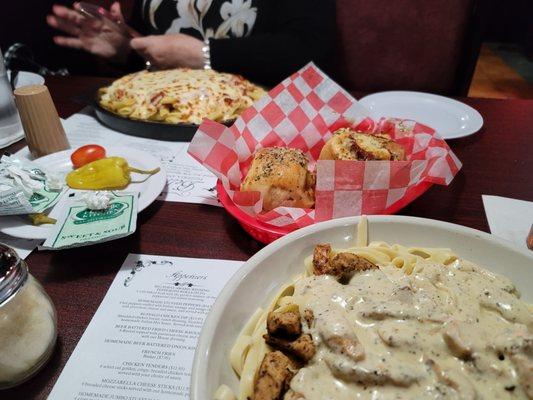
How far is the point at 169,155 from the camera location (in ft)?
5.76

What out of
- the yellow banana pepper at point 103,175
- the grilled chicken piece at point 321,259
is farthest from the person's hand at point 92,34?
the grilled chicken piece at point 321,259

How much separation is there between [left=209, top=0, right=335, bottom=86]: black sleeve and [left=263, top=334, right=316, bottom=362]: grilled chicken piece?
1898 millimetres

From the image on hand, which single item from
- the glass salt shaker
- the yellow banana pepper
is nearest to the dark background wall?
the yellow banana pepper

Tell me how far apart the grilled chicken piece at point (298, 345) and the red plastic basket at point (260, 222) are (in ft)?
1.30

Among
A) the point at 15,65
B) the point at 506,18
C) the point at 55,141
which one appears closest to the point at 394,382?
the point at 55,141

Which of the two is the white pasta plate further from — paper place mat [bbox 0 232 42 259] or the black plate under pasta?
the black plate under pasta

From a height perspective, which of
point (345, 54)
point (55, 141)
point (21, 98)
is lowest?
point (345, 54)

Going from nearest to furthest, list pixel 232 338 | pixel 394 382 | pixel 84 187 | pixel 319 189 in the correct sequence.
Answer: pixel 394 382 → pixel 232 338 → pixel 319 189 → pixel 84 187

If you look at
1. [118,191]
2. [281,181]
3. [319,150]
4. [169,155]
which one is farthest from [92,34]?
[281,181]

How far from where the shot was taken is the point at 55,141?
5.50 ft

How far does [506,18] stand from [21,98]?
714 centimetres

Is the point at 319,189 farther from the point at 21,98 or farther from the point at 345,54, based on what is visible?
the point at 345,54

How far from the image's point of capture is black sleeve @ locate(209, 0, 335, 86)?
2.37 metres

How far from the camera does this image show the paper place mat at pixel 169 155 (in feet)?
4.85
